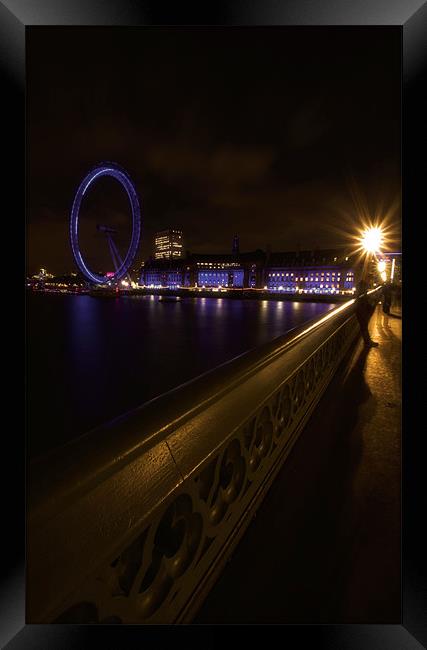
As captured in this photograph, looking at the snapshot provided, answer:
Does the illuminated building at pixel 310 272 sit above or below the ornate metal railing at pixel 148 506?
Answer: above

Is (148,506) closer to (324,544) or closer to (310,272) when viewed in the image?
(324,544)

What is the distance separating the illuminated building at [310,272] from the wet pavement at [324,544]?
259 feet

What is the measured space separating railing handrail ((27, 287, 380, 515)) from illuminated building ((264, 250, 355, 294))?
8036 cm

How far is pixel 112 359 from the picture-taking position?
68.5ft

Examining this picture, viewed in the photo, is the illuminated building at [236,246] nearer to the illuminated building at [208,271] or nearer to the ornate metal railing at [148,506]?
the illuminated building at [208,271]

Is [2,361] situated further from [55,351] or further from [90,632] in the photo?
[55,351]

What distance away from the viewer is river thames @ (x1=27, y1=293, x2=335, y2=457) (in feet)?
42.0

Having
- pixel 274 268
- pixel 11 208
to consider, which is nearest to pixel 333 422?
pixel 11 208

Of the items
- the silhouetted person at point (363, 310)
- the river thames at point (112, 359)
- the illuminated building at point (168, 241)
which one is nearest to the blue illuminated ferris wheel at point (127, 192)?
the river thames at point (112, 359)

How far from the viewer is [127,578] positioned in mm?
1109

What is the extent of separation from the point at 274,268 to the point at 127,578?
313 feet

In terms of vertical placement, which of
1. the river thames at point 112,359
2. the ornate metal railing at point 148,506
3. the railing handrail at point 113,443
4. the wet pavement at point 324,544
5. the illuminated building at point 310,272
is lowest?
the river thames at point 112,359

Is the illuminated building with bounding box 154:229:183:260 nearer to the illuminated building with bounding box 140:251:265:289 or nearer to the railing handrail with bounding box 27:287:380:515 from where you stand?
the illuminated building with bounding box 140:251:265:289

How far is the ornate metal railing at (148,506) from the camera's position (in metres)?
0.70
